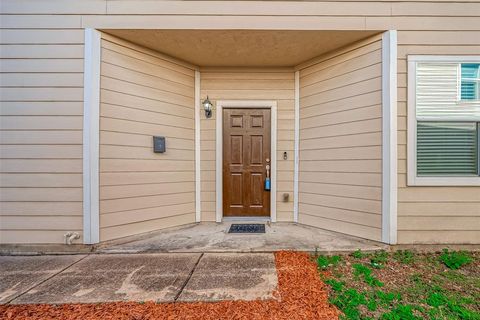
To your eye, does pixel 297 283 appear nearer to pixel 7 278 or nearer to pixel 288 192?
pixel 288 192

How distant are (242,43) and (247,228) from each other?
8.74 feet

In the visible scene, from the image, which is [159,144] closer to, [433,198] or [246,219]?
[246,219]

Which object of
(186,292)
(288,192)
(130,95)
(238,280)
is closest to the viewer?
(186,292)

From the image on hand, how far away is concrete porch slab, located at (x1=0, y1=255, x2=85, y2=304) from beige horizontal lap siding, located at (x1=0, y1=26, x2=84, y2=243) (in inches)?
9.2

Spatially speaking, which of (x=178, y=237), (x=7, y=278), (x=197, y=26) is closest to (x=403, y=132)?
(x=197, y=26)

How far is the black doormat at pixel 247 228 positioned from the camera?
3.35 m

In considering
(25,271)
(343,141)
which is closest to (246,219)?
(343,141)

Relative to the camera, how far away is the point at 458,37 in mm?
2766

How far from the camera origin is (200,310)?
1729mm

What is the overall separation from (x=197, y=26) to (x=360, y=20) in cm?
200

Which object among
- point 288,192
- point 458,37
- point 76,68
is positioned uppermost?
point 458,37

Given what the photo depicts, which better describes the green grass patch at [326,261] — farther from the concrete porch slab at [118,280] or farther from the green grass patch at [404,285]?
the concrete porch slab at [118,280]

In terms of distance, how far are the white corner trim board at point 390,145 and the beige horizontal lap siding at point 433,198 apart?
7 centimetres

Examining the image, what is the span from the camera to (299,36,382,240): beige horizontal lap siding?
2.89 m
